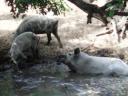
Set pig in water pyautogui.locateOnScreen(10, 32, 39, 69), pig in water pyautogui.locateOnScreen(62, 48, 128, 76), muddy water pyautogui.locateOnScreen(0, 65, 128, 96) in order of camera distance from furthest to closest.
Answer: pig in water pyautogui.locateOnScreen(10, 32, 39, 69) < pig in water pyautogui.locateOnScreen(62, 48, 128, 76) < muddy water pyautogui.locateOnScreen(0, 65, 128, 96)

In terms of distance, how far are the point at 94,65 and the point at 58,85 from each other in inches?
59.0

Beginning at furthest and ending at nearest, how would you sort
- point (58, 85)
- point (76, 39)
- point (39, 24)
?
point (76, 39), point (39, 24), point (58, 85)

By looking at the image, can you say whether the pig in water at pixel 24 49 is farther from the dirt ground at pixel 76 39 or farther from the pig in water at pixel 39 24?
the pig in water at pixel 39 24

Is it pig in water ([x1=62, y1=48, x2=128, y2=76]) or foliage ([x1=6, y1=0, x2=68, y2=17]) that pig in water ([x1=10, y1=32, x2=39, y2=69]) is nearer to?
A: pig in water ([x1=62, y1=48, x2=128, y2=76])

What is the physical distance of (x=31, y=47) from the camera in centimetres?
1230

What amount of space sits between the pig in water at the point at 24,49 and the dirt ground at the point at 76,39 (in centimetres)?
49

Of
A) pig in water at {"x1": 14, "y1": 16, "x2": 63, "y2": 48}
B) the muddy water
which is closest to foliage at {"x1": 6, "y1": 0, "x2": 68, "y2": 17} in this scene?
the muddy water

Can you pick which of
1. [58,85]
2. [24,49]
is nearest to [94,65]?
[58,85]

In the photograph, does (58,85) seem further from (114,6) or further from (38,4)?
(114,6)

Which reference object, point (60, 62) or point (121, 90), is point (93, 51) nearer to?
point (60, 62)

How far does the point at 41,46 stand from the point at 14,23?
2556 mm

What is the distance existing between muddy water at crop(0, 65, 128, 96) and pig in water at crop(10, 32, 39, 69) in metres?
0.45

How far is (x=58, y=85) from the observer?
32.6 feet

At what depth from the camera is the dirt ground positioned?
12906 mm
